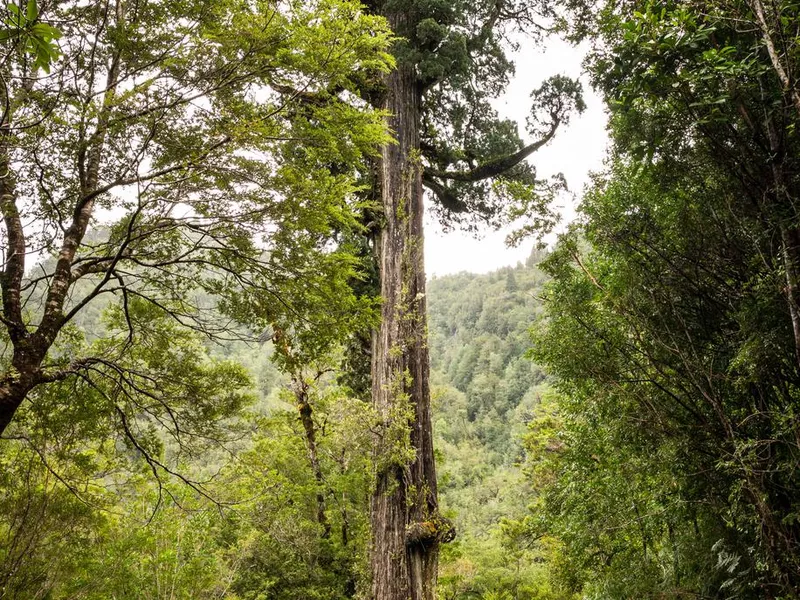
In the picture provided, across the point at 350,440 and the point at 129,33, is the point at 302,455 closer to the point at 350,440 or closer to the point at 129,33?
the point at 350,440

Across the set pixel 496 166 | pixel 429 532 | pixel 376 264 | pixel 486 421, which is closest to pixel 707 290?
pixel 429 532

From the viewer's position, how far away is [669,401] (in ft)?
12.0

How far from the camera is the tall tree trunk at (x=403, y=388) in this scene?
448cm

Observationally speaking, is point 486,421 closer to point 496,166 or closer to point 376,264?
point 496,166

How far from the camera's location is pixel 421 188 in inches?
247

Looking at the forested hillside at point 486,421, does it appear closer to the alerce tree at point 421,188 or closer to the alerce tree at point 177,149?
the alerce tree at point 421,188

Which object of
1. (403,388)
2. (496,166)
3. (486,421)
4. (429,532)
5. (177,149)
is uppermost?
(486,421)

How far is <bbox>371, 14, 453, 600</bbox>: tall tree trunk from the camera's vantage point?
176 inches

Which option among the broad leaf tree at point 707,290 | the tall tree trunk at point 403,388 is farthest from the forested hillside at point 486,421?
the broad leaf tree at point 707,290

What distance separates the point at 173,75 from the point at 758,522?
4654 mm

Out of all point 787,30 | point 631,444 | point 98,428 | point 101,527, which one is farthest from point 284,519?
point 787,30

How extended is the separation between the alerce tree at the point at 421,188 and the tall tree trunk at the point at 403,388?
1cm

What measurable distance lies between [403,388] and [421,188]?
8.91ft

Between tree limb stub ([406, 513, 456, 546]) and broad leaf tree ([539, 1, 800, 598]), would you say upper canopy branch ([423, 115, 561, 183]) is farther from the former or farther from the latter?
tree limb stub ([406, 513, 456, 546])
